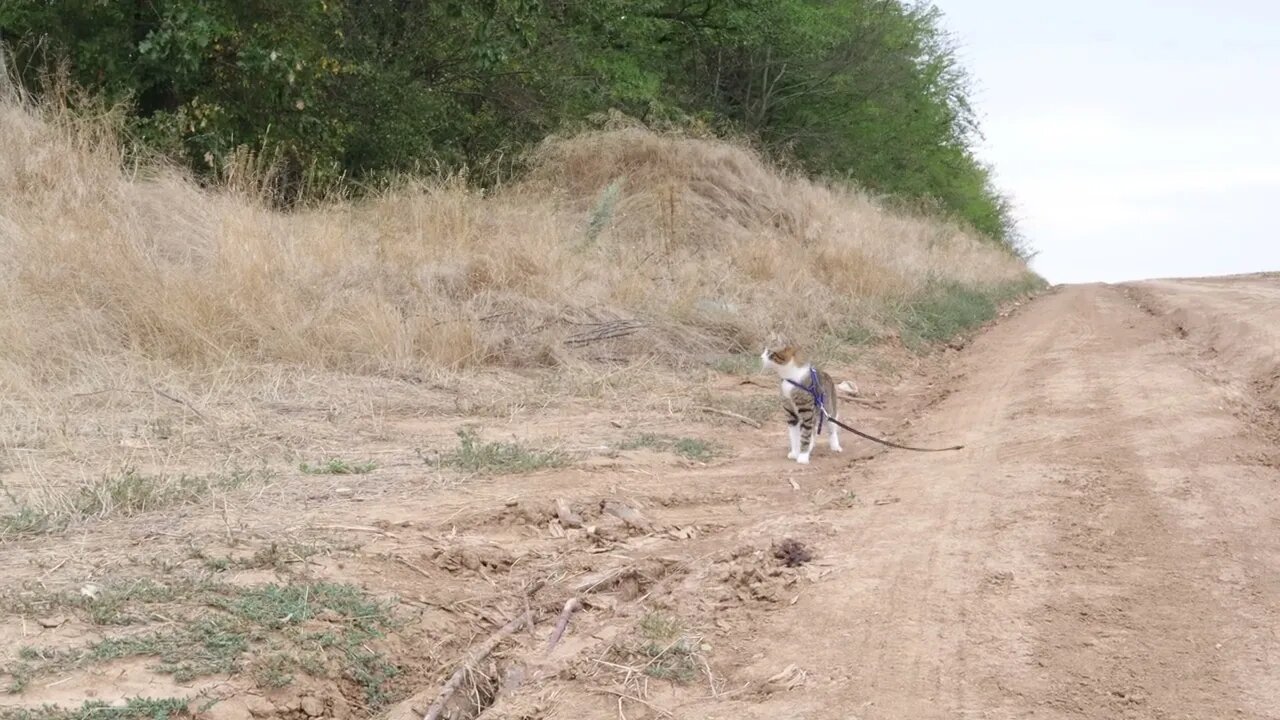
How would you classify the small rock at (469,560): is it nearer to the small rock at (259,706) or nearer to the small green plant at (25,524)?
the small rock at (259,706)

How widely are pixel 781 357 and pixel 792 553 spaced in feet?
9.08

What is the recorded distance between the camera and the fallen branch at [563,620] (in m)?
4.55

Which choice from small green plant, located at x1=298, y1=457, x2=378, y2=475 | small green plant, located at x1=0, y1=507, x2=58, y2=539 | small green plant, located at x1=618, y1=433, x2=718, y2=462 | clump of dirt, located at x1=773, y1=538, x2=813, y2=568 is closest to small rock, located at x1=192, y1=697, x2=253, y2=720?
small green plant, located at x1=0, y1=507, x2=58, y2=539

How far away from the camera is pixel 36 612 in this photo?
168 inches

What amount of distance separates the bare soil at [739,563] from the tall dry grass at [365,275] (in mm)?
1286

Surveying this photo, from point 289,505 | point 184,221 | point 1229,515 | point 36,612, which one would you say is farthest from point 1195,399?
point 184,221

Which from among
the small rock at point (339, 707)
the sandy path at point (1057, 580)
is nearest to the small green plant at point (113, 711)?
the small rock at point (339, 707)

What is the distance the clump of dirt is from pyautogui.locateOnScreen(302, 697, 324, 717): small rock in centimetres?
221

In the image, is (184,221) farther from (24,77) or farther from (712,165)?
(712,165)

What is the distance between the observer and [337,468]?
6.55 meters

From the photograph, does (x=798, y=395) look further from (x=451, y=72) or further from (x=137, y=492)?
(x=451, y=72)

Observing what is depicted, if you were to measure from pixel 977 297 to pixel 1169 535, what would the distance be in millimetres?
14960

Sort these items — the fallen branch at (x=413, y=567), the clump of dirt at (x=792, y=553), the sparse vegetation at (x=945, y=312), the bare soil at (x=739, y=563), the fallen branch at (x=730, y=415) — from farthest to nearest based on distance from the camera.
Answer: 1. the sparse vegetation at (x=945, y=312)
2. the fallen branch at (x=730, y=415)
3. the clump of dirt at (x=792, y=553)
4. the fallen branch at (x=413, y=567)
5. the bare soil at (x=739, y=563)

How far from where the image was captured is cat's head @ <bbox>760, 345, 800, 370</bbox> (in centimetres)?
792
